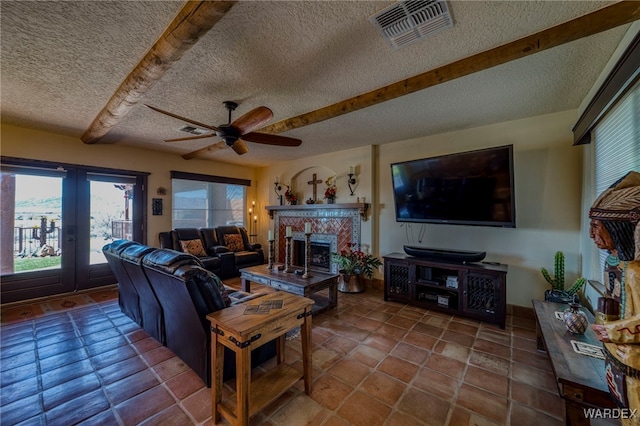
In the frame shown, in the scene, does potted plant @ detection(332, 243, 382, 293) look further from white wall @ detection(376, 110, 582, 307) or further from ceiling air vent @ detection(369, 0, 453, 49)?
ceiling air vent @ detection(369, 0, 453, 49)

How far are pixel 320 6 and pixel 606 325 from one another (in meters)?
2.14

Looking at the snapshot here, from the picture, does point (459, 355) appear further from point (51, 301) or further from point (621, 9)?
point (51, 301)

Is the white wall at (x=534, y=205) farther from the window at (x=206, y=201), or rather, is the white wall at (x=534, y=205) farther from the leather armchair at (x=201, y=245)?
the window at (x=206, y=201)

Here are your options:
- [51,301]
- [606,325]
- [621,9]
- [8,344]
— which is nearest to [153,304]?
[8,344]

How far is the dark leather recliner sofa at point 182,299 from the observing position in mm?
1771

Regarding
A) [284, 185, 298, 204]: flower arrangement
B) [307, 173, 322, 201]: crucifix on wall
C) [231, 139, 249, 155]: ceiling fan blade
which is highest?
[231, 139, 249, 155]: ceiling fan blade

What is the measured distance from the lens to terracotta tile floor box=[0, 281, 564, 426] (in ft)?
5.37

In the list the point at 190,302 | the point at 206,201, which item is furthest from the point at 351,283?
the point at 206,201

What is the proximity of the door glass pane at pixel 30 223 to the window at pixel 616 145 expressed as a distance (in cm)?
685

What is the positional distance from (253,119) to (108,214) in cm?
407

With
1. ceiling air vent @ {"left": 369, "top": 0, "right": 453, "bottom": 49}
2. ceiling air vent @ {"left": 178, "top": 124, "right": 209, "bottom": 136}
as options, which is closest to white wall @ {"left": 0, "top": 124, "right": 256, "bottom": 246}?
ceiling air vent @ {"left": 178, "top": 124, "right": 209, "bottom": 136}

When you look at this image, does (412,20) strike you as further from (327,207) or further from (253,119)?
(327,207)

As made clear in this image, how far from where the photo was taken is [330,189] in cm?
497

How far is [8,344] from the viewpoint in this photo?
8.05 feet
